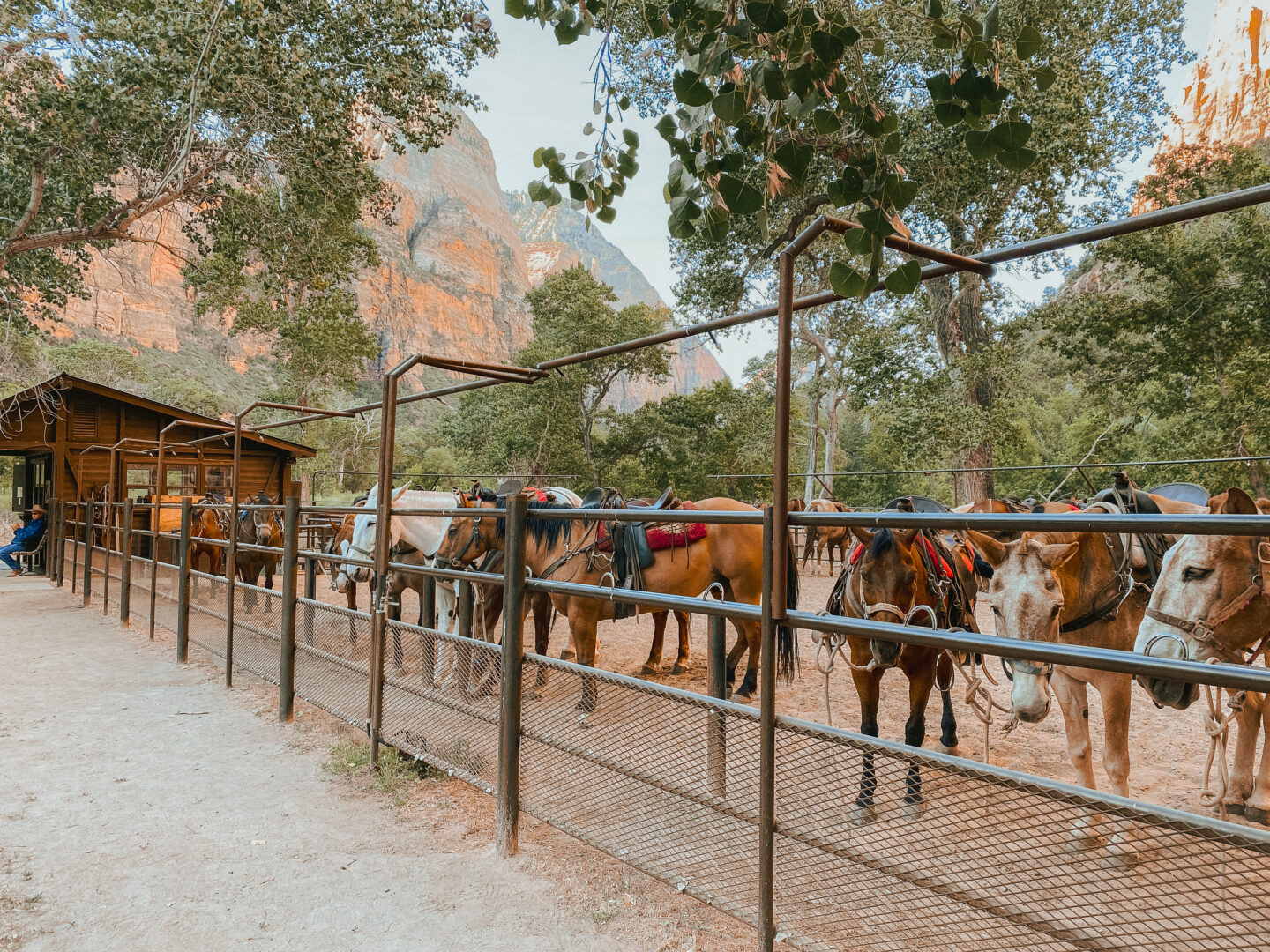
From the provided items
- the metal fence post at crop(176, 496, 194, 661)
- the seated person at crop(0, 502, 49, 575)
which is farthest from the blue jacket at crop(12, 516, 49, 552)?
the metal fence post at crop(176, 496, 194, 661)

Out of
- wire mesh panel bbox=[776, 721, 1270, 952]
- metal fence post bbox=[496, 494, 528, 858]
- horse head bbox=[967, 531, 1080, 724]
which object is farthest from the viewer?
metal fence post bbox=[496, 494, 528, 858]

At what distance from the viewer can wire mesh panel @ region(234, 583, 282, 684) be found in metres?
4.79

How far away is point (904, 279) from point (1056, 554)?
1841mm

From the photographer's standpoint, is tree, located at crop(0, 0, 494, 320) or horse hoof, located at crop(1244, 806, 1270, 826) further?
tree, located at crop(0, 0, 494, 320)

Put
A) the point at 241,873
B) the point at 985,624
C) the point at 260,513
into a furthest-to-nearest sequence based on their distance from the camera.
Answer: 1. the point at 260,513
2. the point at 985,624
3. the point at 241,873

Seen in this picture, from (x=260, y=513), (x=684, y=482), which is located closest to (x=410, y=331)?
(x=684, y=482)

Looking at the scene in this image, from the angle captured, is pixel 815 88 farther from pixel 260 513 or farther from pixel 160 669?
pixel 260 513

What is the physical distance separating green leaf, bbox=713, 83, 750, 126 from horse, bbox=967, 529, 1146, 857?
1963 millimetres

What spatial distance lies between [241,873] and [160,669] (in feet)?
13.8

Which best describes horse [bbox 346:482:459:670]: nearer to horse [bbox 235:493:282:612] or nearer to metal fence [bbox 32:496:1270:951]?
metal fence [bbox 32:496:1270:951]

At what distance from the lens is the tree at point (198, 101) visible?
24.6ft

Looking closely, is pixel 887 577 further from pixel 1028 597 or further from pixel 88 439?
pixel 88 439

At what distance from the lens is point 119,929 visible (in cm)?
226

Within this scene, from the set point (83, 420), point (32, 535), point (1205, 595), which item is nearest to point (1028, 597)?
point (1205, 595)
